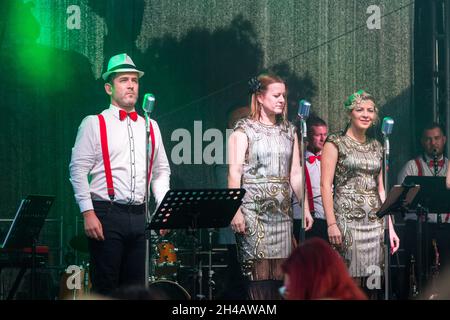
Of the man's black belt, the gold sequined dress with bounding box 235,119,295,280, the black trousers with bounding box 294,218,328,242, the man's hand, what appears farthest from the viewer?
the black trousers with bounding box 294,218,328,242

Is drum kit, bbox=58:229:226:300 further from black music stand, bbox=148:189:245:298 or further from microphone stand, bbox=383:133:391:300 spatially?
black music stand, bbox=148:189:245:298

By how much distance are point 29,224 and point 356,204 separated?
2891 mm

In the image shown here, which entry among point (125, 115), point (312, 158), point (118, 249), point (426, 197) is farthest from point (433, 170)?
point (118, 249)

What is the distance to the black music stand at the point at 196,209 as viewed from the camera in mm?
6520

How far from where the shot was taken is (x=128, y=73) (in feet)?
24.3

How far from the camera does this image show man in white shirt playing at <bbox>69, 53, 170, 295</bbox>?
22.5 ft

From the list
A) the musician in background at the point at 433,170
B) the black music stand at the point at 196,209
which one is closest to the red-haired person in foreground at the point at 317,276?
the black music stand at the point at 196,209

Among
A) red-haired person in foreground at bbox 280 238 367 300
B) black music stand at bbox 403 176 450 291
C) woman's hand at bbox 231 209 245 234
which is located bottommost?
red-haired person in foreground at bbox 280 238 367 300

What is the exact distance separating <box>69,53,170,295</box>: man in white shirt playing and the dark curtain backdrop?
9.19ft

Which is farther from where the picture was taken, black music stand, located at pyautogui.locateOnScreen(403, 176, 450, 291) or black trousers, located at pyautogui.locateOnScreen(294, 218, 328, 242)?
black trousers, located at pyautogui.locateOnScreen(294, 218, 328, 242)

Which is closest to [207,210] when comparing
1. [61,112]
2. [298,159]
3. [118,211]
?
[118,211]

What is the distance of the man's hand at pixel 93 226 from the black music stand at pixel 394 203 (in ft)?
7.68

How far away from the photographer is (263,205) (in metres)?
7.51

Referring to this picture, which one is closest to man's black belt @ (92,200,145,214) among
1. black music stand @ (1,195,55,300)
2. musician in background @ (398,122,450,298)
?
black music stand @ (1,195,55,300)
